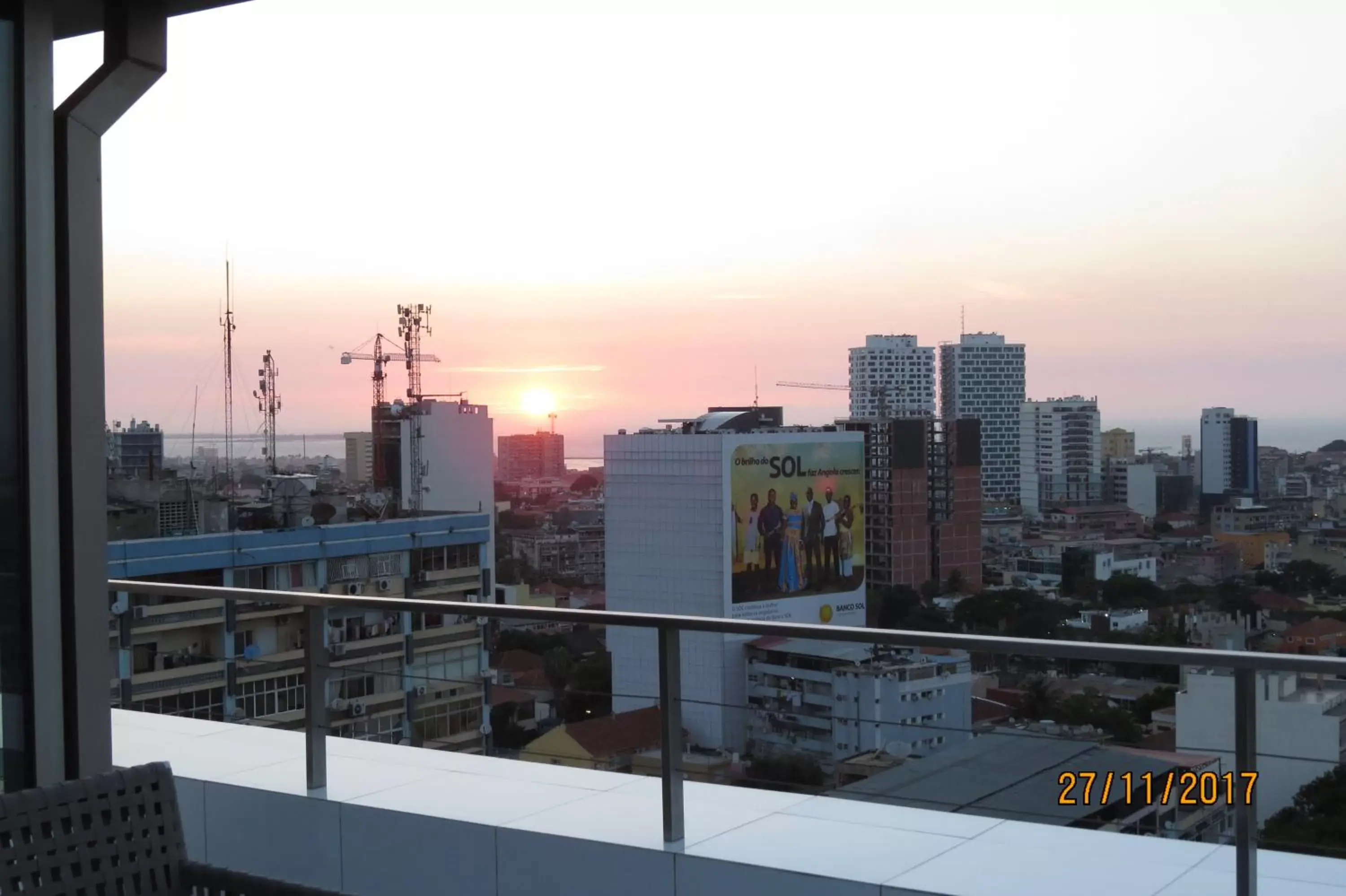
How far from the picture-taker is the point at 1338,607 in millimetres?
11734

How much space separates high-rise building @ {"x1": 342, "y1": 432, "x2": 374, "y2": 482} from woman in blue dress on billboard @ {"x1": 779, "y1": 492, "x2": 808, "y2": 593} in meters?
24.4

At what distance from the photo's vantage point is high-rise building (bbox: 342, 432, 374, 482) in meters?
22.1

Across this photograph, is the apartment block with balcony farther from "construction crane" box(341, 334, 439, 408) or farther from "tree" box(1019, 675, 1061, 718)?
"construction crane" box(341, 334, 439, 408)

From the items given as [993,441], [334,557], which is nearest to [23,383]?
[334,557]

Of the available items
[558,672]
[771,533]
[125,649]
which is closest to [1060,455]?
[771,533]

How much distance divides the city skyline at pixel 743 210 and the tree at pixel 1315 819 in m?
8.14

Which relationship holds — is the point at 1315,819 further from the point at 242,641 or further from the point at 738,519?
the point at 738,519

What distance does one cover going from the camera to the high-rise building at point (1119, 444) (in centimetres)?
2605

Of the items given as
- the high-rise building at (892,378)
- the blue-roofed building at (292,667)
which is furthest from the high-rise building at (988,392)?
the blue-roofed building at (292,667)

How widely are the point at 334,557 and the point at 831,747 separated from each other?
12813 mm

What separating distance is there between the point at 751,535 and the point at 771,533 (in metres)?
1.36

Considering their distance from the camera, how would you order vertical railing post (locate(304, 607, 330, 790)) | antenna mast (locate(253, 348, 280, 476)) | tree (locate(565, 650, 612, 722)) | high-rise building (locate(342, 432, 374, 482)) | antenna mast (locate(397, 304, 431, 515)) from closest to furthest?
tree (locate(565, 650, 612, 722)) < vertical railing post (locate(304, 607, 330, 790)) < antenna mast (locate(253, 348, 280, 476)) < high-rise building (locate(342, 432, 374, 482)) < antenna mast (locate(397, 304, 431, 515))
